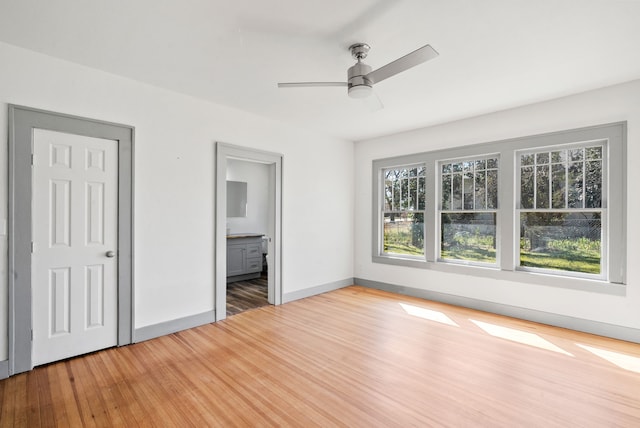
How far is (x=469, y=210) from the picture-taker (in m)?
4.43

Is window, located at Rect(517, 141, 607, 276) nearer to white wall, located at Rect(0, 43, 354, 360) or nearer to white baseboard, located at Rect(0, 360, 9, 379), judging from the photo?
white wall, located at Rect(0, 43, 354, 360)

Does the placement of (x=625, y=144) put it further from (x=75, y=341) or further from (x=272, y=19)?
(x=75, y=341)

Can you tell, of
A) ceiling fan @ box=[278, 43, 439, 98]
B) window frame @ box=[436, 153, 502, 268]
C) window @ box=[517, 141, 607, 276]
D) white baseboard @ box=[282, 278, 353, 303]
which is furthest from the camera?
white baseboard @ box=[282, 278, 353, 303]

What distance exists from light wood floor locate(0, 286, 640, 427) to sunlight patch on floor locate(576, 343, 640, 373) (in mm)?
18

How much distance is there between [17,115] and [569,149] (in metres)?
5.69

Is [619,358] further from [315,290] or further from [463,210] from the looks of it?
[315,290]

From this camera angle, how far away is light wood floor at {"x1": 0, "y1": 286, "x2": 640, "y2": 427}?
2.02 metres

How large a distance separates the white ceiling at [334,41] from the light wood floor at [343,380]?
2.73 meters

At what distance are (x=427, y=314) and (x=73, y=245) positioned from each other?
4.09m

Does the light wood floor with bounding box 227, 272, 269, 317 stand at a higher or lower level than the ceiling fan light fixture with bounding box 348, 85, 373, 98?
lower

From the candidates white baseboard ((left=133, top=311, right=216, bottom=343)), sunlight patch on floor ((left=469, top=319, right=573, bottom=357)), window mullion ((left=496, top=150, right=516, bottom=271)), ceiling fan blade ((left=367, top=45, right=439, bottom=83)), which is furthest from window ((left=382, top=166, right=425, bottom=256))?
white baseboard ((left=133, top=311, right=216, bottom=343))

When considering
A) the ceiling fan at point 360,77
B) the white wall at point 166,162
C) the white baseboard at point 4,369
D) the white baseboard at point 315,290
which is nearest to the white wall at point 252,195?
the white baseboard at point 315,290

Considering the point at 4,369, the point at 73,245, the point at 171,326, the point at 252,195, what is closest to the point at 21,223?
the point at 73,245

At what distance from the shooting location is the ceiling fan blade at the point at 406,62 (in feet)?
6.50
